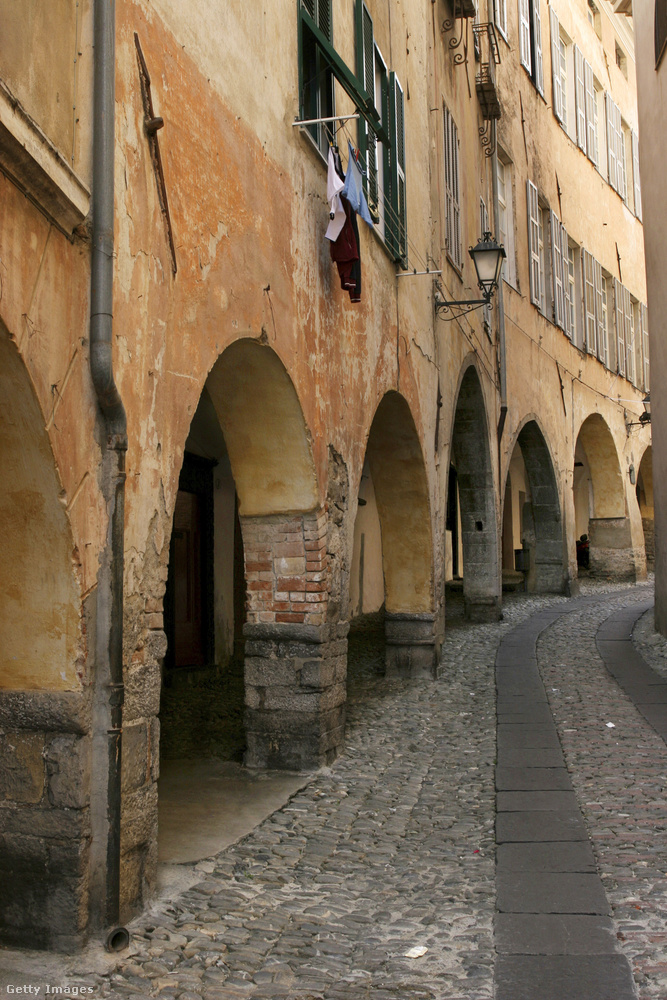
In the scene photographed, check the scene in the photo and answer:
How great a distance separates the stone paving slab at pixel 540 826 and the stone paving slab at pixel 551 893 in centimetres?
48

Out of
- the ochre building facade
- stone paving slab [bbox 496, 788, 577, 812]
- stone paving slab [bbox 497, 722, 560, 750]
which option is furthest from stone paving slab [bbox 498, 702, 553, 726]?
stone paving slab [bbox 496, 788, 577, 812]

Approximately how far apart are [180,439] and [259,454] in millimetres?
1866

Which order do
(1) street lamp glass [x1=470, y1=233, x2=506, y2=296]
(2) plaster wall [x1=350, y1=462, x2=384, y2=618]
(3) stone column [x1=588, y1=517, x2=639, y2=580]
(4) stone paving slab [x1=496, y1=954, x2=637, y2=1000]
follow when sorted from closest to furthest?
(4) stone paving slab [x1=496, y1=954, x2=637, y2=1000] → (1) street lamp glass [x1=470, y1=233, x2=506, y2=296] → (2) plaster wall [x1=350, y1=462, x2=384, y2=618] → (3) stone column [x1=588, y1=517, x2=639, y2=580]

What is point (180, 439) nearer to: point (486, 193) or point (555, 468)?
point (486, 193)

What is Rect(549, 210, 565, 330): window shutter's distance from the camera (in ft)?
56.6

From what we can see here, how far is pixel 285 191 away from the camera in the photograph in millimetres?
5551

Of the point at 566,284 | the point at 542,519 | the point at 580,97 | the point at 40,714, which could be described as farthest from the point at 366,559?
the point at 580,97

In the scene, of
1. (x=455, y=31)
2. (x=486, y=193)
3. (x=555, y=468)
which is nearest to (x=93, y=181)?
(x=455, y=31)

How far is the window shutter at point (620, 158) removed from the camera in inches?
849

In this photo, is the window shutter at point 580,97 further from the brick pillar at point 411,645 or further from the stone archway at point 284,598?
the stone archway at point 284,598

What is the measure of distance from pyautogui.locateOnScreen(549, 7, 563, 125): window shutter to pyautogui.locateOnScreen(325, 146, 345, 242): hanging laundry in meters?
13.6

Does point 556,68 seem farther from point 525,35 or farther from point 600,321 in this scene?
point 600,321

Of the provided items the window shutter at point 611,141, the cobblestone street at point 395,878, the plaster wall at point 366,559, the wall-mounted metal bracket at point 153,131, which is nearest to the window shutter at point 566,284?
the window shutter at point 611,141

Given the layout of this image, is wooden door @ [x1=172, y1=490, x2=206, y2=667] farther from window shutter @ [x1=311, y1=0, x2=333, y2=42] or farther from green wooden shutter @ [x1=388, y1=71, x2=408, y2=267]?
window shutter @ [x1=311, y1=0, x2=333, y2=42]
